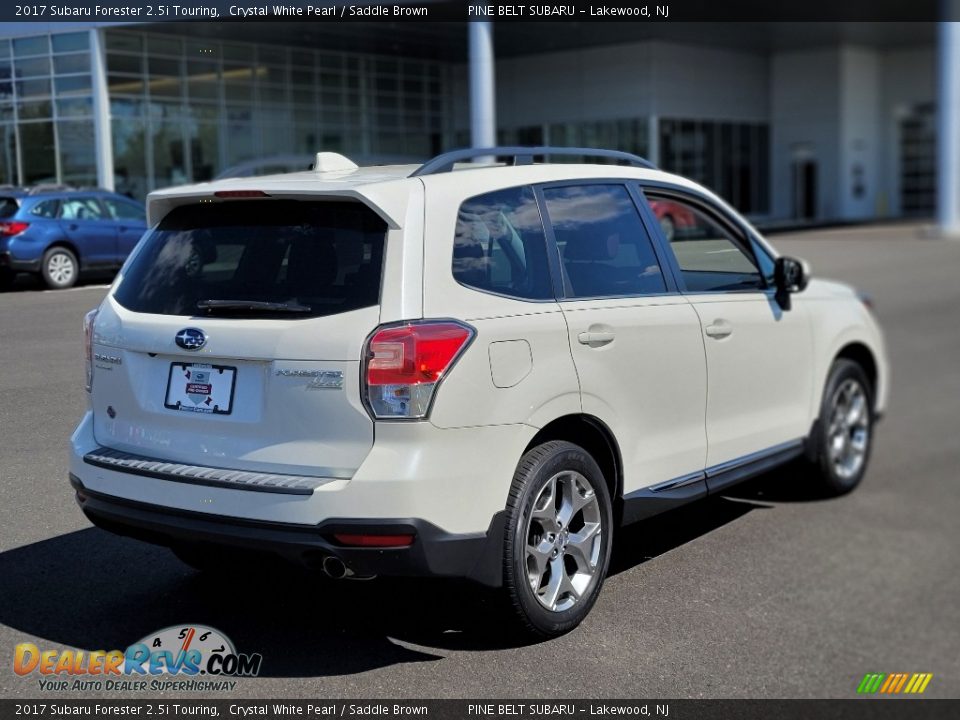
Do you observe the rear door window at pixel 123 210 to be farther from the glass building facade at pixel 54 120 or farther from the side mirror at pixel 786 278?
the side mirror at pixel 786 278

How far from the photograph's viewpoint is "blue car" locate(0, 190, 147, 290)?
12562 mm

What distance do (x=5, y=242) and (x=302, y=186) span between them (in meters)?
10.0

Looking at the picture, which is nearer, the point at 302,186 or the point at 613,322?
the point at 302,186

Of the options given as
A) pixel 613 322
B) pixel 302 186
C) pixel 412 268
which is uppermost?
pixel 302 186

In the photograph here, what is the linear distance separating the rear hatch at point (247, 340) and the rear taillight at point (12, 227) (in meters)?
9.78

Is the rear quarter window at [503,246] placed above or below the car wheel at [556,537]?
above

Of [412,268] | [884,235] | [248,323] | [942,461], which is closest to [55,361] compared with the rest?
[248,323]

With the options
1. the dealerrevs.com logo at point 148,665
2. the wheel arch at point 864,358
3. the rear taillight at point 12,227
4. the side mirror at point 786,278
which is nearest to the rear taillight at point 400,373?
the dealerrevs.com logo at point 148,665

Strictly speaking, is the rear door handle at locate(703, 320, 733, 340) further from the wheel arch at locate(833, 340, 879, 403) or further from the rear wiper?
the rear wiper

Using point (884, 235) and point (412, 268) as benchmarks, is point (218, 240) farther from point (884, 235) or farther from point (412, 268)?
point (884, 235)

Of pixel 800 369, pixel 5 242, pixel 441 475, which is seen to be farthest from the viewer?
pixel 5 242

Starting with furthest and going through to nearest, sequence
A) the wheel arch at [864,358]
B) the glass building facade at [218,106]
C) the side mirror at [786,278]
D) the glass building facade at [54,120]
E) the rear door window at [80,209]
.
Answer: the glass building facade at [218,106]
the rear door window at [80,209]
the glass building facade at [54,120]
the wheel arch at [864,358]
the side mirror at [786,278]

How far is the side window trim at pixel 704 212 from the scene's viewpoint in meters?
5.46

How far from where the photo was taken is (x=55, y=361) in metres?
6.38
